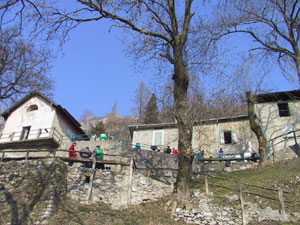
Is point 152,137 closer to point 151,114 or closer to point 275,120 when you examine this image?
point 151,114

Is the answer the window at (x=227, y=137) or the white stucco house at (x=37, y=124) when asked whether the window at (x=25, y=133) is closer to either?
the white stucco house at (x=37, y=124)

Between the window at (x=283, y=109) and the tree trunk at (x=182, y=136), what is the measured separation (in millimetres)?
15344

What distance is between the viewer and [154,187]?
1284cm

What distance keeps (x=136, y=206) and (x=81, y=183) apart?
9.72ft

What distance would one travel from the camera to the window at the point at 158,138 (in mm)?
24062

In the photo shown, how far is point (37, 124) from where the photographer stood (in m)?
24.2

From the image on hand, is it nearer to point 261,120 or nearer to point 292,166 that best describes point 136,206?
point 292,166

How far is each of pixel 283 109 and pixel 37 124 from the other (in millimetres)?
22159

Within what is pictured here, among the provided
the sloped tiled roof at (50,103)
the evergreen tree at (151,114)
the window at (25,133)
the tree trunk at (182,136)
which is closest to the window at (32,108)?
the sloped tiled roof at (50,103)

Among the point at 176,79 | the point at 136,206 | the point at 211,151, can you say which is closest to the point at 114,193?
the point at 136,206

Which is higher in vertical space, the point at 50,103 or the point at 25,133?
the point at 50,103

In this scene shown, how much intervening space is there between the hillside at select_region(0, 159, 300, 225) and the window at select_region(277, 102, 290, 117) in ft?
33.0

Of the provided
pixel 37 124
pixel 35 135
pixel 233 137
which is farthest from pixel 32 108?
pixel 233 137

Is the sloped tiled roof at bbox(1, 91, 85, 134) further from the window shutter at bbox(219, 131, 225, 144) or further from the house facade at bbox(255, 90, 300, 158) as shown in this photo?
the house facade at bbox(255, 90, 300, 158)
